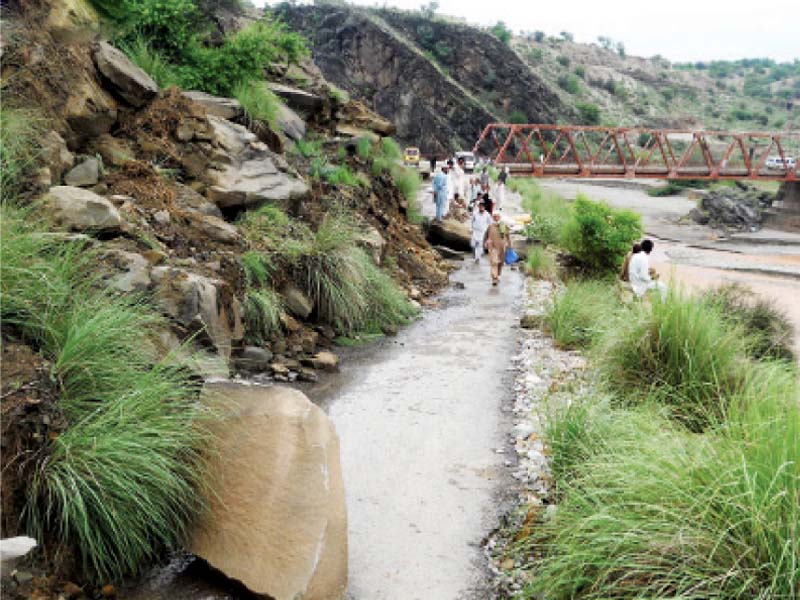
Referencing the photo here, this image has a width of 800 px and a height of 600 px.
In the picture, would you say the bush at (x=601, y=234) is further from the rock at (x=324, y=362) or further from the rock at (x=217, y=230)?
the rock at (x=217, y=230)

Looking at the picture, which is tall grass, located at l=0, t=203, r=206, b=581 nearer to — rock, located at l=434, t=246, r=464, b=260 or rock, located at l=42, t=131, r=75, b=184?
rock, located at l=42, t=131, r=75, b=184

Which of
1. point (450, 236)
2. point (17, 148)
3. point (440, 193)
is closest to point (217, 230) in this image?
point (17, 148)

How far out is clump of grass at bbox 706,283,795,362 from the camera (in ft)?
30.4

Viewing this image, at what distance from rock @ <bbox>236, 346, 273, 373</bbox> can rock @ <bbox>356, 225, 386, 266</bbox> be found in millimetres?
3807

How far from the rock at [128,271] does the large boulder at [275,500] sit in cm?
184

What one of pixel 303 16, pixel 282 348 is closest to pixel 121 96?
pixel 282 348

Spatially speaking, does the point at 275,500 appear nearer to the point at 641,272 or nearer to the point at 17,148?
the point at 17,148

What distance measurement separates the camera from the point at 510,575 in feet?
14.3

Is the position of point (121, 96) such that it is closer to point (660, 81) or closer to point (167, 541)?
point (167, 541)

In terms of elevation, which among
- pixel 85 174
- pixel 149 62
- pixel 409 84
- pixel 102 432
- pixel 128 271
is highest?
pixel 409 84

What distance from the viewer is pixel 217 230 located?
8.62 metres

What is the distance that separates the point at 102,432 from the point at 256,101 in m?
9.50

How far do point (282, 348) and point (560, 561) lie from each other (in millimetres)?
5243

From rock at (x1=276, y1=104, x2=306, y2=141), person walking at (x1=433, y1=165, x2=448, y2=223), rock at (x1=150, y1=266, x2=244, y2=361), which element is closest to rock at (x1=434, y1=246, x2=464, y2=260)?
person walking at (x1=433, y1=165, x2=448, y2=223)
